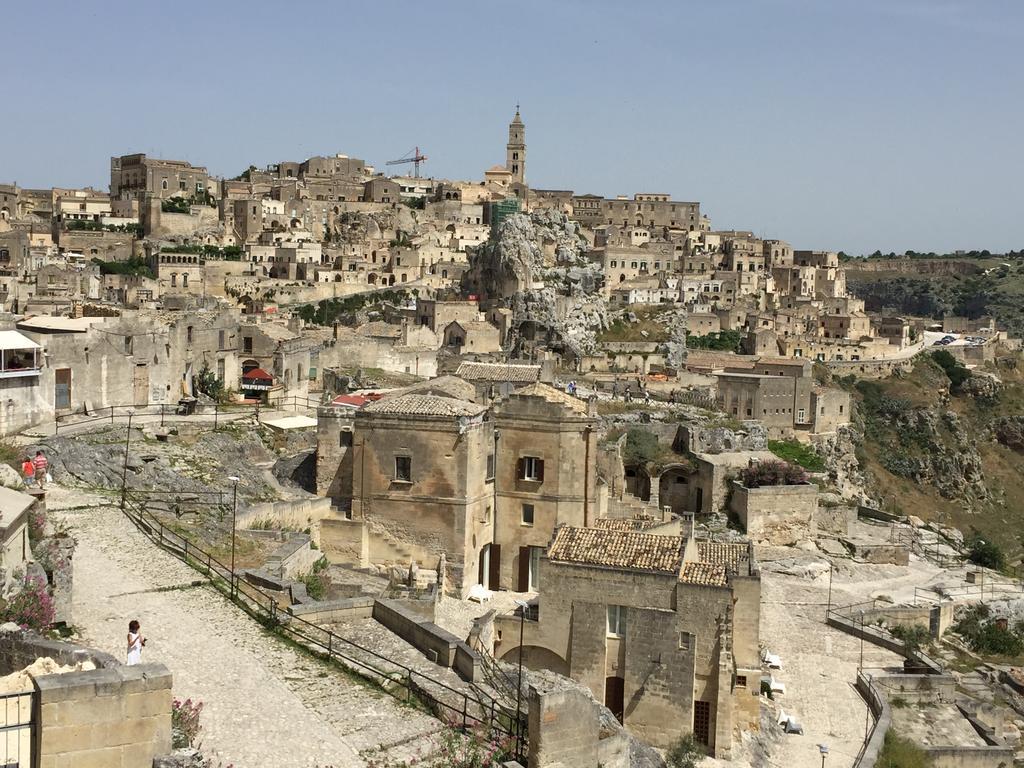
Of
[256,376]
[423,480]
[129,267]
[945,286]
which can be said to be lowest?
[423,480]

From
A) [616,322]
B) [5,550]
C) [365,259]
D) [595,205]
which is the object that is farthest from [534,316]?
[5,550]

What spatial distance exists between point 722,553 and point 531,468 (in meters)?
5.45

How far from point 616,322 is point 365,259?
22525mm

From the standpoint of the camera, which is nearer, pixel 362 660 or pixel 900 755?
pixel 362 660

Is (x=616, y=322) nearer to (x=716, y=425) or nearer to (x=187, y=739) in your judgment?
(x=716, y=425)

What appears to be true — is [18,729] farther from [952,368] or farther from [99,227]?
[952,368]

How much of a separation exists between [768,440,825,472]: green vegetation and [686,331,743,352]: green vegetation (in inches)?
1061

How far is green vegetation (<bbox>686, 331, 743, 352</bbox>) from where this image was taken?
245ft

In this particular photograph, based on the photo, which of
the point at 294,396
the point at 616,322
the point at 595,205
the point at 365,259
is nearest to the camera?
the point at 294,396

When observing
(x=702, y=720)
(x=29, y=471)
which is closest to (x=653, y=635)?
(x=702, y=720)

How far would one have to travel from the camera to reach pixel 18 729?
27.8 ft

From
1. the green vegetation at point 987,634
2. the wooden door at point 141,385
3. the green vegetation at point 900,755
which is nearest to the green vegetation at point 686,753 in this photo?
the green vegetation at point 900,755

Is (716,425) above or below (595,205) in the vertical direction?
below

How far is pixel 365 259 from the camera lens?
85.7 metres
